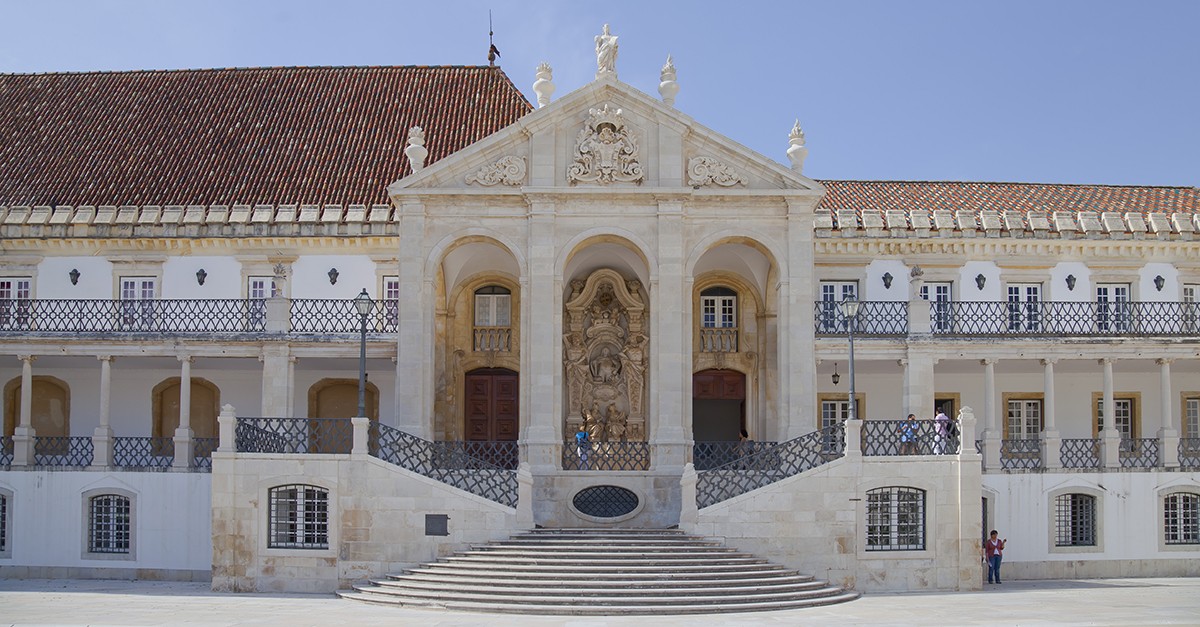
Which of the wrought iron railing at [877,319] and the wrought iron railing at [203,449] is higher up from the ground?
the wrought iron railing at [877,319]

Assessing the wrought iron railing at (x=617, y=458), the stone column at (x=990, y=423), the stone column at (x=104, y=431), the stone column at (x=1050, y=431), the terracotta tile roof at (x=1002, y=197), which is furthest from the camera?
the terracotta tile roof at (x=1002, y=197)

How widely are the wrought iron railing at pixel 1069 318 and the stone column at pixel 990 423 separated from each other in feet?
3.65

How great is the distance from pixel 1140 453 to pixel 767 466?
1007cm

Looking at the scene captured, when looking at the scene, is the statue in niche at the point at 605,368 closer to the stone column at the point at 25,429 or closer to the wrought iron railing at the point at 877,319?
the wrought iron railing at the point at 877,319

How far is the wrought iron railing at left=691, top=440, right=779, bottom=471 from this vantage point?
1129 inches

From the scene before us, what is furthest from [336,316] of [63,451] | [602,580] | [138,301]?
[602,580]

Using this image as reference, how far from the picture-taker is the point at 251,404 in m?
33.5

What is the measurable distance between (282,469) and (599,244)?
347 inches

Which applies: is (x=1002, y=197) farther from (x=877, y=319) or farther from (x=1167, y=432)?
(x=1167, y=432)

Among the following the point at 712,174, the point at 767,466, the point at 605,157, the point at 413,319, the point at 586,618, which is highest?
the point at 605,157

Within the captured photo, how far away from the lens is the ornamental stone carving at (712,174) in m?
29.1

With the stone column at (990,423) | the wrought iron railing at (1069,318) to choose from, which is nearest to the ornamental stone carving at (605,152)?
the wrought iron railing at (1069,318)

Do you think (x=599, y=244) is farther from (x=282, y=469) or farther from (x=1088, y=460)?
(x=1088, y=460)

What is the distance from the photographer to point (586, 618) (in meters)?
22.1
